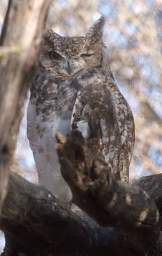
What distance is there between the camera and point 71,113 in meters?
3.81

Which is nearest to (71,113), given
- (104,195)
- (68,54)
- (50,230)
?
(68,54)

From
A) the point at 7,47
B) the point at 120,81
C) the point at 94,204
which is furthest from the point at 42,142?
the point at 120,81

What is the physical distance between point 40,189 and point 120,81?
3736 millimetres

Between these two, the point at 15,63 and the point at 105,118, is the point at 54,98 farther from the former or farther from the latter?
the point at 15,63

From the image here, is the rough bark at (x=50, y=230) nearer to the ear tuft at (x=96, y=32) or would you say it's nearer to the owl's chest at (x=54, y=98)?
the owl's chest at (x=54, y=98)

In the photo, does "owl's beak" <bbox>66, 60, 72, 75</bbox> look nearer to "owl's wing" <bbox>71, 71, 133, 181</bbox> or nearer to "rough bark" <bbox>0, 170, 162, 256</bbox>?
"owl's wing" <bbox>71, 71, 133, 181</bbox>

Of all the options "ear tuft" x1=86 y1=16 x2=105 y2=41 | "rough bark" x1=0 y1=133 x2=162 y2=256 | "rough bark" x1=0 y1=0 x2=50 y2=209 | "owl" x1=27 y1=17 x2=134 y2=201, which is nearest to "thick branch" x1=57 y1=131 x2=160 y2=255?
"rough bark" x1=0 y1=133 x2=162 y2=256

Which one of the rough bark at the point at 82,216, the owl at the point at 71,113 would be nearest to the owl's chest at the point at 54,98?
the owl at the point at 71,113

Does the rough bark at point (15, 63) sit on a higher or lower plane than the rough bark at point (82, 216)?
higher

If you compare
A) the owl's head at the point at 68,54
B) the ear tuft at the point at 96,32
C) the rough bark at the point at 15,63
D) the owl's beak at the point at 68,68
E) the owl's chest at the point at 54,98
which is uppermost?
the rough bark at the point at 15,63

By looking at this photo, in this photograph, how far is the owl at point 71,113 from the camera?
12.6ft

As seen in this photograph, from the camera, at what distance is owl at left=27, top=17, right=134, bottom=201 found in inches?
151

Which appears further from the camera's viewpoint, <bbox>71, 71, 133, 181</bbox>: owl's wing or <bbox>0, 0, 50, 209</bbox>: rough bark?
<bbox>71, 71, 133, 181</bbox>: owl's wing

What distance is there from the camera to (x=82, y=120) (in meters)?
3.68
